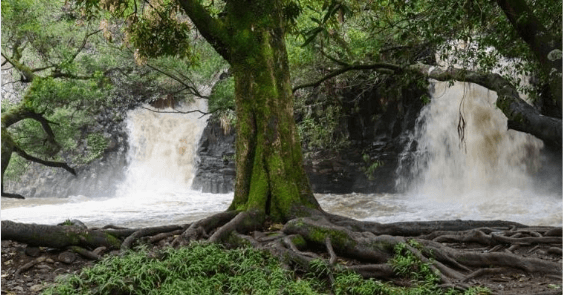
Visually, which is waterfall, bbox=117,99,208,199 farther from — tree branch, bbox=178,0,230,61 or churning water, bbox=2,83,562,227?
tree branch, bbox=178,0,230,61

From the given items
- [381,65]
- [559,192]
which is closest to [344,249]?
[381,65]

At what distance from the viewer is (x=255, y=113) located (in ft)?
24.4

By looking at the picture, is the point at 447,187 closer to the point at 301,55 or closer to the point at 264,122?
the point at 301,55

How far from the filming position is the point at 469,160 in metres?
15.5

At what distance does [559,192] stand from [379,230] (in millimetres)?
9621

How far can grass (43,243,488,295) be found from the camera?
4539 millimetres

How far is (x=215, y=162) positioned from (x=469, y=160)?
32.3 feet

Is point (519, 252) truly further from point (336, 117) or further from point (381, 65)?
point (336, 117)

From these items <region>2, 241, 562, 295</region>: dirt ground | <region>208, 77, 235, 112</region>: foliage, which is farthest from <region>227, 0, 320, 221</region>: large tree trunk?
<region>208, 77, 235, 112</region>: foliage

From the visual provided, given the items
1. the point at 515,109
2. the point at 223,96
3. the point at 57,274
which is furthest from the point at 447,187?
the point at 57,274

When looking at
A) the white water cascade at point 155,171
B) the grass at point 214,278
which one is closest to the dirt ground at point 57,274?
the grass at point 214,278

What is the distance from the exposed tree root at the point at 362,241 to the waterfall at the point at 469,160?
6255 mm

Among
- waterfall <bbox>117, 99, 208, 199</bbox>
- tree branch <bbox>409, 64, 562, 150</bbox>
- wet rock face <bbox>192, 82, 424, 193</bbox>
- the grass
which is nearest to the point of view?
the grass

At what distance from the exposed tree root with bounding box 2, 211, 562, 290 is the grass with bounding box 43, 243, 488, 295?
159 millimetres
